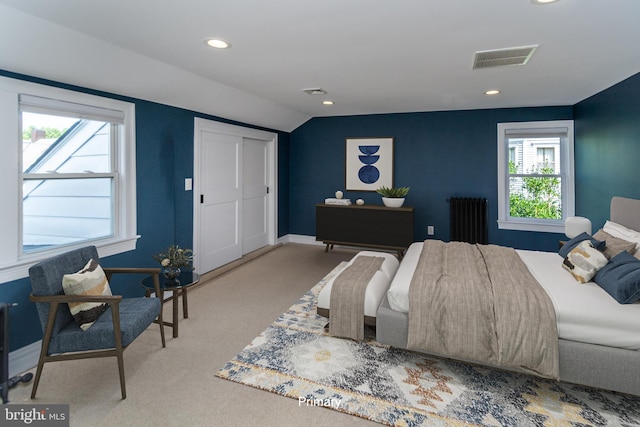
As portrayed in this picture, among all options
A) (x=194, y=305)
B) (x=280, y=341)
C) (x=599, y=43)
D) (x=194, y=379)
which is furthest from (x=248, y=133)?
(x=599, y=43)

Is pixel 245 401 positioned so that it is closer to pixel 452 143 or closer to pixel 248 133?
pixel 248 133

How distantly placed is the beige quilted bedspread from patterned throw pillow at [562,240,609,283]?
1.23 ft

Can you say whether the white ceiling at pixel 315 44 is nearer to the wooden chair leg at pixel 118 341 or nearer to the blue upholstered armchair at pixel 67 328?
the blue upholstered armchair at pixel 67 328

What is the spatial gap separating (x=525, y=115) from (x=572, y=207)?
4.79 feet

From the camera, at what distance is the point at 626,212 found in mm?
3207

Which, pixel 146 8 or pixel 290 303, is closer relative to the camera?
pixel 146 8

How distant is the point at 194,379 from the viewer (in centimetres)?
234

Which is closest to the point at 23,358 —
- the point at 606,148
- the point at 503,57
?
the point at 503,57

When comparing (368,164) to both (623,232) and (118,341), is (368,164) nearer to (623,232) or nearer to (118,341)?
(623,232)

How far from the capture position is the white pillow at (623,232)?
2.76m

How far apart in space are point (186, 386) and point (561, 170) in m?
5.44

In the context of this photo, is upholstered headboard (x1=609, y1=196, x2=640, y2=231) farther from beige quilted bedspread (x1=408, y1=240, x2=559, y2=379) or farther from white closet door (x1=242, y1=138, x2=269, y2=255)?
white closet door (x1=242, y1=138, x2=269, y2=255)

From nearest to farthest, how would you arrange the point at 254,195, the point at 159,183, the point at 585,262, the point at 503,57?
the point at 585,262, the point at 503,57, the point at 159,183, the point at 254,195

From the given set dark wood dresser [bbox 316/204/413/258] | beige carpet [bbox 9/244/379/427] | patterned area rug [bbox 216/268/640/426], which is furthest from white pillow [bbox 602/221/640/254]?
beige carpet [bbox 9/244/379/427]
